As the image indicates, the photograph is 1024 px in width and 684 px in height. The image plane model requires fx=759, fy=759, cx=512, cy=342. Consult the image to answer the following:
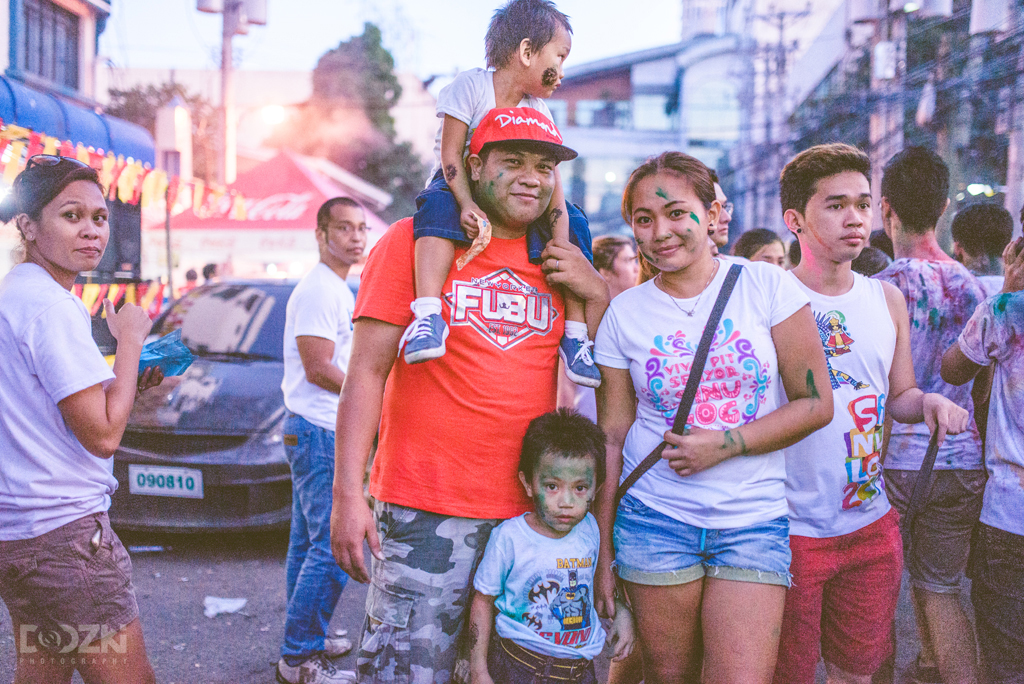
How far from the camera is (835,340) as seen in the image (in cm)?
257

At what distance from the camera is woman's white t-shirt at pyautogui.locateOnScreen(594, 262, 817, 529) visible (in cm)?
218

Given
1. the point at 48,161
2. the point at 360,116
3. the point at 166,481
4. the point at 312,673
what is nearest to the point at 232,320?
the point at 166,481

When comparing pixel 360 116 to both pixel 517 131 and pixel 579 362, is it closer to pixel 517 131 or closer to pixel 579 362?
pixel 517 131

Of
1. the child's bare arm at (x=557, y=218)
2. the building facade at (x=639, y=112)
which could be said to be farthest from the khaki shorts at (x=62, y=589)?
the building facade at (x=639, y=112)

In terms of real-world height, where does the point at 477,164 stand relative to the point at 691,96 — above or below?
below

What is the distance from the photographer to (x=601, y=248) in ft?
15.8

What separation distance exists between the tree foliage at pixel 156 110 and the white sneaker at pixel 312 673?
27.7 m

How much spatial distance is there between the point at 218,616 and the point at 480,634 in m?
2.66

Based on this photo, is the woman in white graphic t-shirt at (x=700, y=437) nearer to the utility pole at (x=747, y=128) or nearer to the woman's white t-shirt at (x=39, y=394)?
the woman's white t-shirt at (x=39, y=394)

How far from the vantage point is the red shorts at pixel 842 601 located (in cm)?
247

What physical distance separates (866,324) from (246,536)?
4.65m

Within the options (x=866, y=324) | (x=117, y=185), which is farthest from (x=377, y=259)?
(x=117, y=185)

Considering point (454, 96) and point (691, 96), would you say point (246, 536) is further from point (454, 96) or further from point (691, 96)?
point (691, 96)

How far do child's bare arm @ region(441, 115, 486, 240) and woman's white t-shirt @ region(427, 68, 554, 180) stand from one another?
2 centimetres
